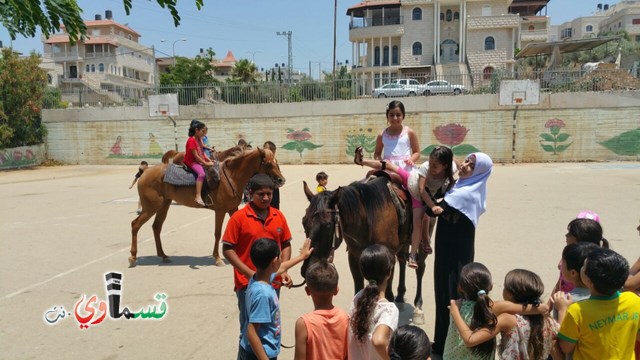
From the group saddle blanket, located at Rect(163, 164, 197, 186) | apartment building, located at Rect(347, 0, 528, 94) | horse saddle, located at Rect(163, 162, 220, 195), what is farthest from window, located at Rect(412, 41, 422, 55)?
saddle blanket, located at Rect(163, 164, 197, 186)

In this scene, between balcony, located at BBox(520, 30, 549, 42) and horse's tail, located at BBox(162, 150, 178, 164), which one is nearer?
horse's tail, located at BBox(162, 150, 178, 164)

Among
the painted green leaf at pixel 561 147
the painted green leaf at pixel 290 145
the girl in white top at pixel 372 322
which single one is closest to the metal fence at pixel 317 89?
the painted green leaf at pixel 290 145

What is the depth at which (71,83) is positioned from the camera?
59031 millimetres

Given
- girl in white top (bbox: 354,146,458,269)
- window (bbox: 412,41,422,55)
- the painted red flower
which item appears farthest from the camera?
window (bbox: 412,41,422,55)

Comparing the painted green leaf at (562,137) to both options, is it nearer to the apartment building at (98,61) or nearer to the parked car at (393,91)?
the parked car at (393,91)

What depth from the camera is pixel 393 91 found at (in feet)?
89.2

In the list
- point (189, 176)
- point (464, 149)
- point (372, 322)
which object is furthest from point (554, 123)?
point (372, 322)

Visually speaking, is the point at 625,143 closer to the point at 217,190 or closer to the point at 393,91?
the point at 393,91

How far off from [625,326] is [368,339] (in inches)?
55.0

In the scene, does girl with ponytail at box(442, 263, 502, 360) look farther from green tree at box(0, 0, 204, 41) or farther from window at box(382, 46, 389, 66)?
window at box(382, 46, 389, 66)

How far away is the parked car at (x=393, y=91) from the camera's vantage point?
2670 centimetres

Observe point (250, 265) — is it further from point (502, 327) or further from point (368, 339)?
point (502, 327)

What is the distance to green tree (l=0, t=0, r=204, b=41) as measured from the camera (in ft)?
7.98

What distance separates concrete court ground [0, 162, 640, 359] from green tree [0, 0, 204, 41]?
9.86 ft
